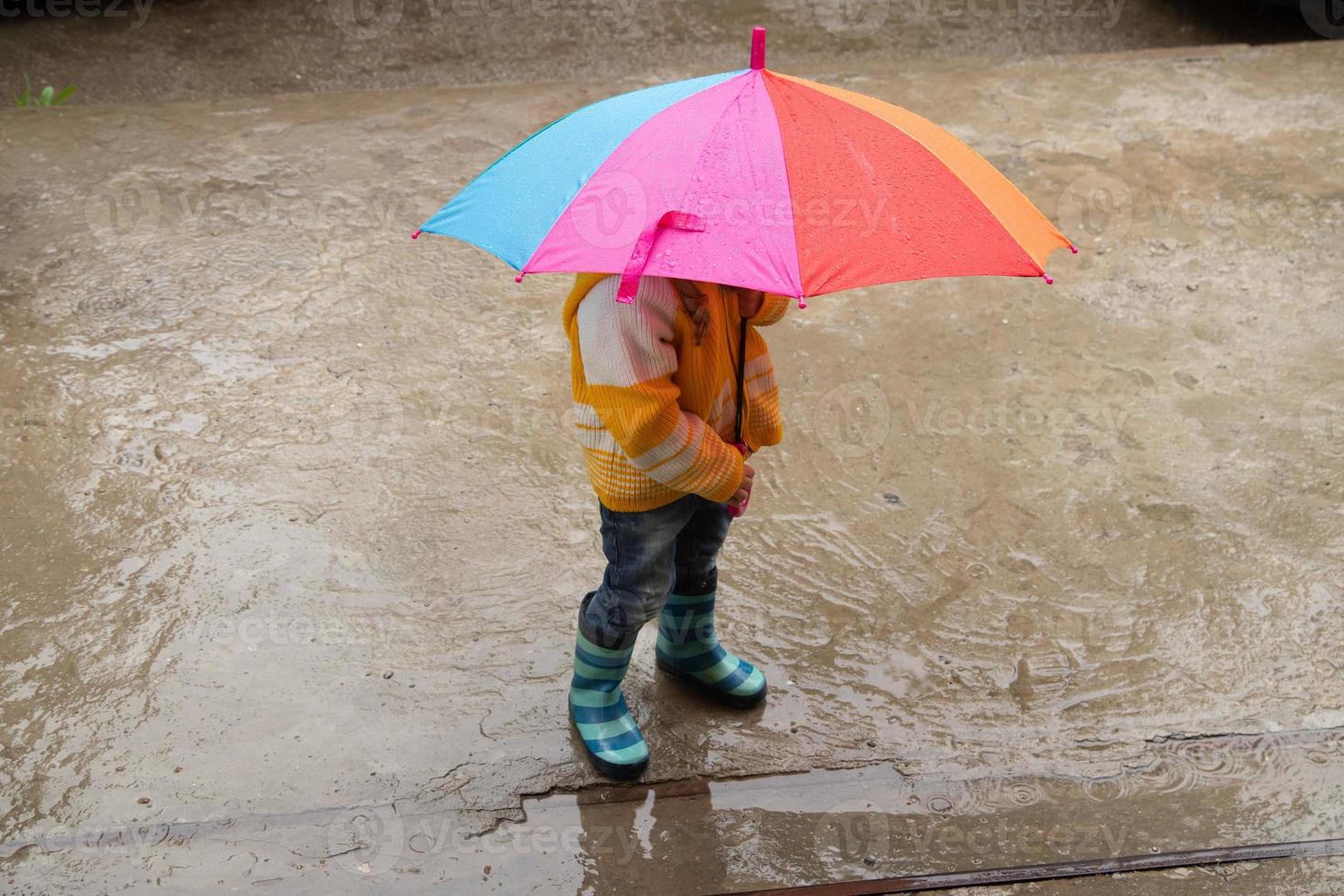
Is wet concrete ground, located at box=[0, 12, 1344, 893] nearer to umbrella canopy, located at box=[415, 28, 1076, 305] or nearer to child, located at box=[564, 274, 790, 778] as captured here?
child, located at box=[564, 274, 790, 778]

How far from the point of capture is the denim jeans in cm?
222

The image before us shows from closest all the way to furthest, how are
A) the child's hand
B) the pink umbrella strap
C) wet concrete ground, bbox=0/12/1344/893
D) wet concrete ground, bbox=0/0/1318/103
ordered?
the pink umbrella strap, the child's hand, wet concrete ground, bbox=0/12/1344/893, wet concrete ground, bbox=0/0/1318/103

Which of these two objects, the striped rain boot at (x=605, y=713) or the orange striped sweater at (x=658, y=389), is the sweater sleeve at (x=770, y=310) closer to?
the orange striped sweater at (x=658, y=389)

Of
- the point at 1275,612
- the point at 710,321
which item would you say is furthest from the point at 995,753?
the point at 710,321

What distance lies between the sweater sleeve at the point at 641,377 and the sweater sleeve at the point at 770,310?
0.23 metres

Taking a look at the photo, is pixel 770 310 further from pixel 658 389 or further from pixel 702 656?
pixel 702 656

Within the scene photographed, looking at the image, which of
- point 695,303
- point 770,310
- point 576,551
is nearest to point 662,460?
point 695,303

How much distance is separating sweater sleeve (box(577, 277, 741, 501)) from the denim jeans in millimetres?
189

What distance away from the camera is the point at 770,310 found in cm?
220

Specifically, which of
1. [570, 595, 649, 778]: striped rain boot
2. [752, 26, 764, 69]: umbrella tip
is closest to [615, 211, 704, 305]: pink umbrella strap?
[752, 26, 764, 69]: umbrella tip

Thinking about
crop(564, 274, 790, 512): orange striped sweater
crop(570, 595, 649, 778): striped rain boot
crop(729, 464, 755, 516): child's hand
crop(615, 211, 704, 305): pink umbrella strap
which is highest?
crop(615, 211, 704, 305): pink umbrella strap

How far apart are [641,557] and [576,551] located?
0.77 meters

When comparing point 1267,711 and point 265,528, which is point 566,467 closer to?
point 265,528

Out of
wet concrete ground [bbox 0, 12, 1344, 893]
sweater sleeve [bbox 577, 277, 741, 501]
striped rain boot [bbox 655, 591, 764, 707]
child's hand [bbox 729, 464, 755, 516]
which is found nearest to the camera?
sweater sleeve [bbox 577, 277, 741, 501]
